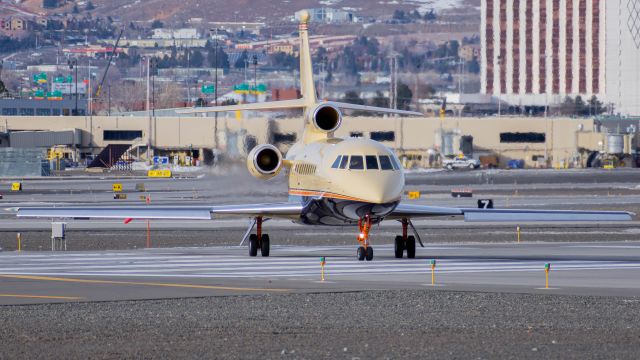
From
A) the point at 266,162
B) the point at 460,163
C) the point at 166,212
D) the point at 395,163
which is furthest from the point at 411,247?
the point at 460,163

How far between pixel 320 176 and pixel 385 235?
13008 mm

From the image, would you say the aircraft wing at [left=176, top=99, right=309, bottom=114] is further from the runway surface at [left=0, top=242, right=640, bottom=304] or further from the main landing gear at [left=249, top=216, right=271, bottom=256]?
the runway surface at [left=0, top=242, right=640, bottom=304]

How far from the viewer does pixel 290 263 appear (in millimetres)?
34469

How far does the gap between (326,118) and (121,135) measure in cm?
8015

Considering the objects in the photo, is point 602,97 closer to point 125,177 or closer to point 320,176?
point 125,177

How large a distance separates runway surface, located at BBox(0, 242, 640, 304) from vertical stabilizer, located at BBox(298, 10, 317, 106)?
4.74 m

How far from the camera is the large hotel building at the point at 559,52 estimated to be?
17162 cm

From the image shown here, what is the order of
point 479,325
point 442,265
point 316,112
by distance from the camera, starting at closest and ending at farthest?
point 479,325 → point 442,265 → point 316,112

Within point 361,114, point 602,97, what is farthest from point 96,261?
point 602,97

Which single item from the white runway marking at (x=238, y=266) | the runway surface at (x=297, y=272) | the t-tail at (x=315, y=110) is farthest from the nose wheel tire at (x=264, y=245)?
the t-tail at (x=315, y=110)

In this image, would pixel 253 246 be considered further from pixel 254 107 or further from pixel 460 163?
pixel 460 163

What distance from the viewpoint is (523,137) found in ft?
393

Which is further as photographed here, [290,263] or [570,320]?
[290,263]

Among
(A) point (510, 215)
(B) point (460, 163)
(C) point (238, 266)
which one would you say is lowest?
(B) point (460, 163)
